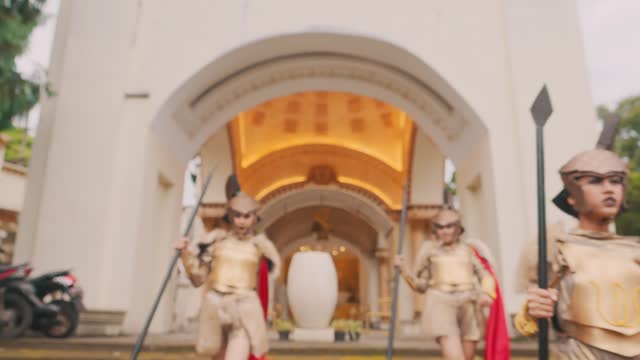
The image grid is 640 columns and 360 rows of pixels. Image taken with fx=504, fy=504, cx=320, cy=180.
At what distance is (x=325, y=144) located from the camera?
14.4 meters

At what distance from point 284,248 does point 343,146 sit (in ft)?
20.9

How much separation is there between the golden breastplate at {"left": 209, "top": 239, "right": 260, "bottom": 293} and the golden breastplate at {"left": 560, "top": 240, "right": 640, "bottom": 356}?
1.94 m

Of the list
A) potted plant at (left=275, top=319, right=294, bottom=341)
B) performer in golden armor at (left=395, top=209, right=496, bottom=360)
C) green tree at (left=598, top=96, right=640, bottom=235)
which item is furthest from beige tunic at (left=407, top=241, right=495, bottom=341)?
green tree at (left=598, top=96, right=640, bottom=235)

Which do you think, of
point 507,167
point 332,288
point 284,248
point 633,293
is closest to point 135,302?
point 332,288

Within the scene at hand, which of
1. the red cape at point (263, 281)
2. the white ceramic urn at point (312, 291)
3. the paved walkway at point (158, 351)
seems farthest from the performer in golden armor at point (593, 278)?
the white ceramic urn at point (312, 291)

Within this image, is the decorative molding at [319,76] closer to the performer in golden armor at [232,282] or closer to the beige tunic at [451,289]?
the beige tunic at [451,289]

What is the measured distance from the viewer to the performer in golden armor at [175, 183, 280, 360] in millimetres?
3082

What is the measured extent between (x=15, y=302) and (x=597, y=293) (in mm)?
5608

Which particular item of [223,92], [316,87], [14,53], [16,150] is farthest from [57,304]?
[16,150]

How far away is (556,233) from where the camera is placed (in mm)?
1923

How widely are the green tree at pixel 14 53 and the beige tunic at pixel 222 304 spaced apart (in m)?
3.23

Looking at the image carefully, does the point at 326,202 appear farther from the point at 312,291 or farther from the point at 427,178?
the point at 312,291

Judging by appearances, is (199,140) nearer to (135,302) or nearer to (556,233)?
(135,302)

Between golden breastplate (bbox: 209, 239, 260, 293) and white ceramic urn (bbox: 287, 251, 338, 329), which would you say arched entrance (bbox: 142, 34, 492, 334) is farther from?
golden breastplate (bbox: 209, 239, 260, 293)
